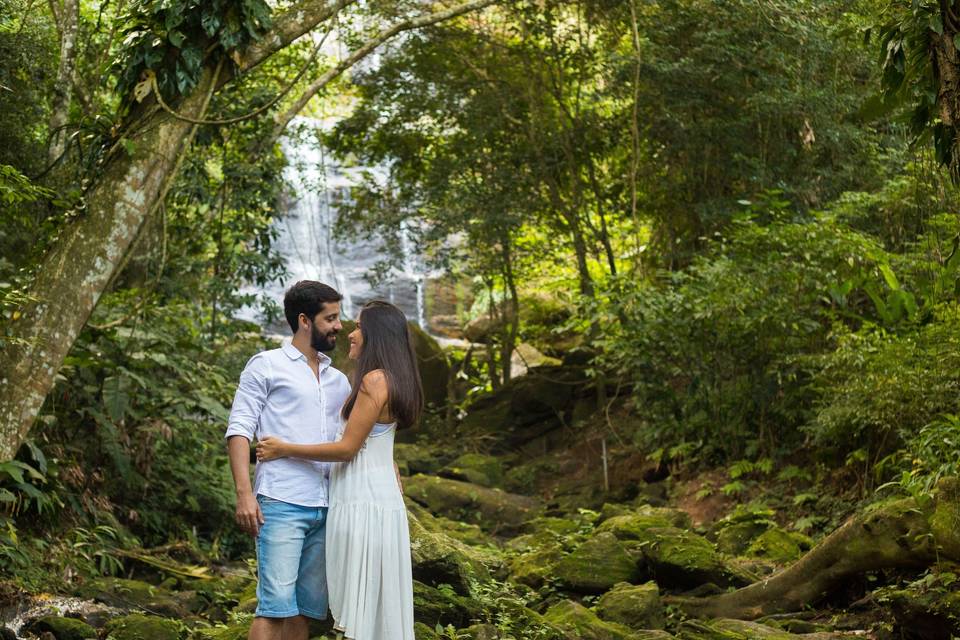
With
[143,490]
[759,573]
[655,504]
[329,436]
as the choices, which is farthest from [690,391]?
[329,436]

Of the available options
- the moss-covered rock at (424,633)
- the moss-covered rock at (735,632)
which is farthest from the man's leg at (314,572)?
the moss-covered rock at (735,632)

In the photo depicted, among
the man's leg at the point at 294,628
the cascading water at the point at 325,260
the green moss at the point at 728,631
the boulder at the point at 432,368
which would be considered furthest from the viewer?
the cascading water at the point at 325,260

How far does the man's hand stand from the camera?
360 centimetres

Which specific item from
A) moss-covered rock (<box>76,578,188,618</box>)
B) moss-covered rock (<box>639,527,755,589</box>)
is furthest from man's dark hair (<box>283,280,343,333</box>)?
moss-covered rock (<box>639,527,755,589</box>)

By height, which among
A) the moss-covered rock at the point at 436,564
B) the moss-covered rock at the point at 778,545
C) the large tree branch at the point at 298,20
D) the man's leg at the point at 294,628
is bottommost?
the moss-covered rock at the point at 778,545

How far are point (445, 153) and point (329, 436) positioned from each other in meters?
11.5

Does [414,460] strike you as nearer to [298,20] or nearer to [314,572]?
[298,20]

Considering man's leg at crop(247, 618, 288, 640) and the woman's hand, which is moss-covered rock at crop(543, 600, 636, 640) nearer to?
man's leg at crop(247, 618, 288, 640)

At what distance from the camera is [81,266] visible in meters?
5.83

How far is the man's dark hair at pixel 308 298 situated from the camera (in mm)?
3930

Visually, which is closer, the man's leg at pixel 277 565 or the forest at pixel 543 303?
the man's leg at pixel 277 565

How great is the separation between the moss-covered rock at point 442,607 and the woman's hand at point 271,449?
2.09 meters

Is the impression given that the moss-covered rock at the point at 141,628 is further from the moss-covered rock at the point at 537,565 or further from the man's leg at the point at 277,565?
the moss-covered rock at the point at 537,565

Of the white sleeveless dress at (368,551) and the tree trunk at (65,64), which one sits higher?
the tree trunk at (65,64)
